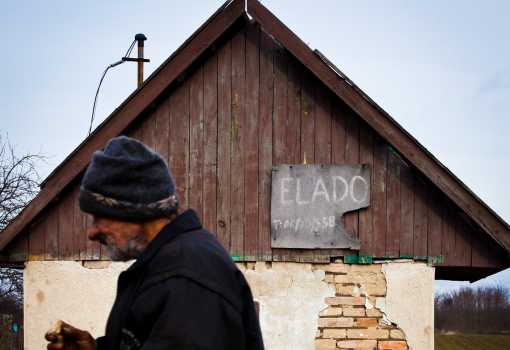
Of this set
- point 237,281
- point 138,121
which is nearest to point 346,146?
point 138,121

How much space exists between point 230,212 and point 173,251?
422cm

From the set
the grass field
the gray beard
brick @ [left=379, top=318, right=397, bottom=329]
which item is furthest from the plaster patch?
the grass field

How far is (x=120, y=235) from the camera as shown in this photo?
1.71 metres

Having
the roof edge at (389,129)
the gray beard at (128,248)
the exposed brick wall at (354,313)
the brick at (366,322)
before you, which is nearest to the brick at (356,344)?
the exposed brick wall at (354,313)

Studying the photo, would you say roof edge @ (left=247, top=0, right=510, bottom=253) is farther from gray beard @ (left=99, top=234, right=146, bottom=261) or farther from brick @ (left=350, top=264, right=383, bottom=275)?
gray beard @ (left=99, top=234, right=146, bottom=261)

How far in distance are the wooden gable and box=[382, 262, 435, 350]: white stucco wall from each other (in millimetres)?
146

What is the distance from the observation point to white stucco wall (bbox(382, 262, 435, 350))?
5.30 meters

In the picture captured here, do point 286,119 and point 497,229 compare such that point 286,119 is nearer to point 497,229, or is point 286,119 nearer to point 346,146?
point 346,146

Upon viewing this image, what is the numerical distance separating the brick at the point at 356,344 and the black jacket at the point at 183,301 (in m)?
4.11

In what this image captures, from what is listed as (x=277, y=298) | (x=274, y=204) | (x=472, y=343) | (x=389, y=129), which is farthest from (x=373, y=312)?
(x=472, y=343)

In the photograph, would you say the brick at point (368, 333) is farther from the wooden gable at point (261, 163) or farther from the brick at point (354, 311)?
the wooden gable at point (261, 163)

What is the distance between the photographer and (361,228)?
5.52 m

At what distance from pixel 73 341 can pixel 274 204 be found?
12.8 feet

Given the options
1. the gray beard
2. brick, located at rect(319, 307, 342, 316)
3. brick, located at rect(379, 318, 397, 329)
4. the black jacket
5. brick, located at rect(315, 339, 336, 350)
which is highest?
the gray beard
